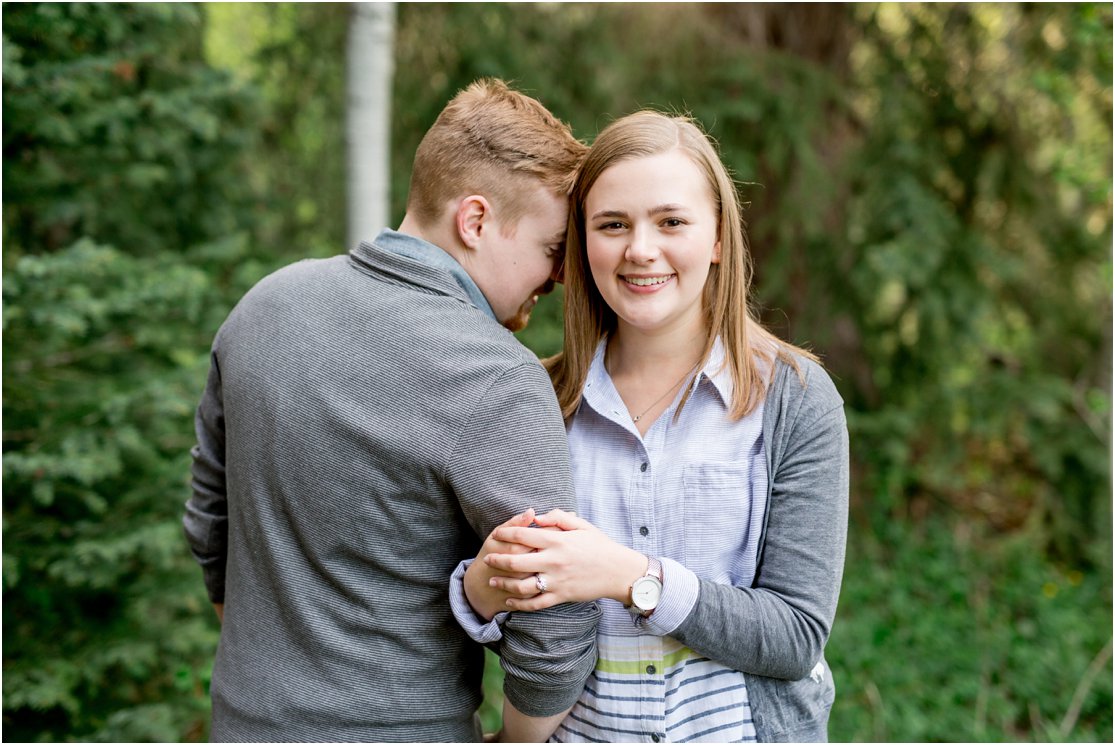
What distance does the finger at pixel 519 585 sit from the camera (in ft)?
4.79

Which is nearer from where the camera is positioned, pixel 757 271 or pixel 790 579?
pixel 790 579

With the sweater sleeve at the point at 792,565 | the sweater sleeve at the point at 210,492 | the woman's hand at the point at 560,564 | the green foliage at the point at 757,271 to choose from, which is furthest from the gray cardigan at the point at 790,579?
the green foliage at the point at 757,271

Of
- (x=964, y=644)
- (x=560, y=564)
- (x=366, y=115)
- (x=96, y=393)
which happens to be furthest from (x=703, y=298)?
(x=964, y=644)

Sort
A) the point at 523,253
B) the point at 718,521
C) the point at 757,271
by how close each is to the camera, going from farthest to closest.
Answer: the point at 757,271 → the point at 523,253 → the point at 718,521

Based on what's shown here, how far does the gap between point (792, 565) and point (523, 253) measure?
81 cm

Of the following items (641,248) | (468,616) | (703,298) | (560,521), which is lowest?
(468,616)

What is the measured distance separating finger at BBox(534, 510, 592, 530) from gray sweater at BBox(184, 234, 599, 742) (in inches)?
1.4

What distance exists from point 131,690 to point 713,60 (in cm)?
423

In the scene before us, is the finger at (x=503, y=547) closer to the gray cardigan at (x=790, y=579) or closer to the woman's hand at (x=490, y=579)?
the woman's hand at (x=490, y=579)

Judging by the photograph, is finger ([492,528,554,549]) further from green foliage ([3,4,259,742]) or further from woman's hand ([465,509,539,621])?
green foliage ([3,4,259,742])

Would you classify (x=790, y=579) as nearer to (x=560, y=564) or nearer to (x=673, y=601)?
(x=673, y=601)

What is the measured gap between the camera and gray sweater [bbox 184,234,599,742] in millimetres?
1497

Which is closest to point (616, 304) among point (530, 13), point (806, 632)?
point (806, 632)

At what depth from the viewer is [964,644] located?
14.0 feet
